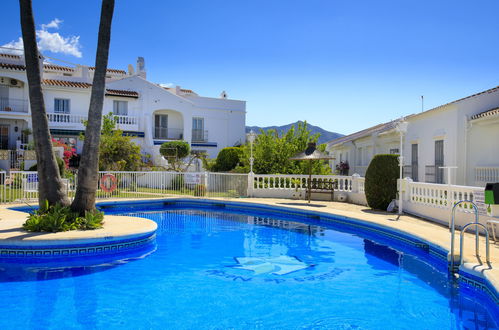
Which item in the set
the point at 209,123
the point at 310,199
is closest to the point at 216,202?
the point at 310,199

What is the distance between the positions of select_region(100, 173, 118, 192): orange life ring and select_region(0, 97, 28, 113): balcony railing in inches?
651

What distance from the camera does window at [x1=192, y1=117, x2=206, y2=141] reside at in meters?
39.0

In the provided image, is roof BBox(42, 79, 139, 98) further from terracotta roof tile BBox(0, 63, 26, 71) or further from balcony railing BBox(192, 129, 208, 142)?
balcony railing BBox(192, 129, 208, 142)

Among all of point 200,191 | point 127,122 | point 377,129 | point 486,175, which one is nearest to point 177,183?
point 200,191

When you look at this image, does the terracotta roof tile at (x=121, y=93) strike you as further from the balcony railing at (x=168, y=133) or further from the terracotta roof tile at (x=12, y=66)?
the terracotta roof tile at (x=12, y=66)

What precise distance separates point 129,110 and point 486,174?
2795 cm

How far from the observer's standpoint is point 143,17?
57.7 feet

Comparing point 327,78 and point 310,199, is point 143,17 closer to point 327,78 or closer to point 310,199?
point 327,78

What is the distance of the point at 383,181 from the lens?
1430 centimetres

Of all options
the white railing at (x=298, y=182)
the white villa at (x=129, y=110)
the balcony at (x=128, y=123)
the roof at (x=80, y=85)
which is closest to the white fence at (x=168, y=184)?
the white railing at (x=298, y=182)

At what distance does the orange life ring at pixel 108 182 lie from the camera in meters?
17.0

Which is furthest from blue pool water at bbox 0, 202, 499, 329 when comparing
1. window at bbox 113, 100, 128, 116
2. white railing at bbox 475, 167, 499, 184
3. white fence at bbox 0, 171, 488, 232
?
window at bbox 113, 100, 128, 116

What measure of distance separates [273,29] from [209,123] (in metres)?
22.7

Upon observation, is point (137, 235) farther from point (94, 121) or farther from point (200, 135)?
point (200, 135)
